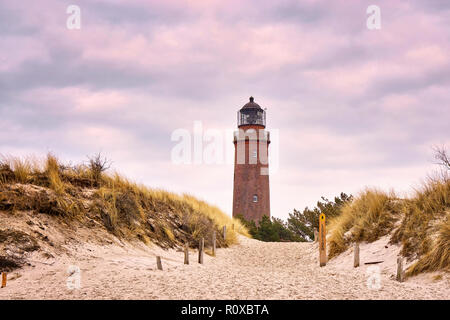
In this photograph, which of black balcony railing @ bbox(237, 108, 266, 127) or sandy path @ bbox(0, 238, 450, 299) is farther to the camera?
black balcony railing @ bbox(237, 108, 266, 127)

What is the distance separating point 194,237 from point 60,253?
7.05m

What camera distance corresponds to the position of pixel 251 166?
4175 centimetres

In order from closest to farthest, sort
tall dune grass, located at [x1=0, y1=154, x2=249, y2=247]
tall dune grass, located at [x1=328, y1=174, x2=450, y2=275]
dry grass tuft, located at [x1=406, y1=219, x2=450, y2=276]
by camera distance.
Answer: dry grass tuft, located at [x1=406, y1=219, x2=450, y2=276], tall dune grass, located at [x1=328, y1=174, x2=450, y2=275], tall dune grass, located at [x1=0, y1=154, x2=249, y2=247]

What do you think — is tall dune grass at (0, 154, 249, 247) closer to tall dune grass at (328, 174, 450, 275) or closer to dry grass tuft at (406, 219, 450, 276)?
tall dune grass at (328, 174, 450, 275)

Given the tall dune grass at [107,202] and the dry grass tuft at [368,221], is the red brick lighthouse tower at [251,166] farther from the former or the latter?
the dry grass tuft at [368,221]

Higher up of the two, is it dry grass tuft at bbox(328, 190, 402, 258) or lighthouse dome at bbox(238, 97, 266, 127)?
lighthouse dome at bbox(238, 97, 266, 127)

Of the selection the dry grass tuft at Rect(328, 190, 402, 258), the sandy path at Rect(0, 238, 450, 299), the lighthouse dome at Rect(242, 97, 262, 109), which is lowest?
the sandy path at Rect(0, 238, 450, 299)

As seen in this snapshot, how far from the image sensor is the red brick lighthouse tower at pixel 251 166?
4131 centimetres

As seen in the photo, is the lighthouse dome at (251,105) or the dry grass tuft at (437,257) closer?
the dry grass tuft at (437,257)

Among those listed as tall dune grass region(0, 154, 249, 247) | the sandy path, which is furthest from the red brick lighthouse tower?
the sandy path

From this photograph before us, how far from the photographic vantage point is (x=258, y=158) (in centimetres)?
4194

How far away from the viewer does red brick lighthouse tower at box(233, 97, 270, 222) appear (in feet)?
136

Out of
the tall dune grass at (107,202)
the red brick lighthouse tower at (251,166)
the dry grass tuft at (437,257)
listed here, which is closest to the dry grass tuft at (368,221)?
the dry grass tuft at (437,257)
